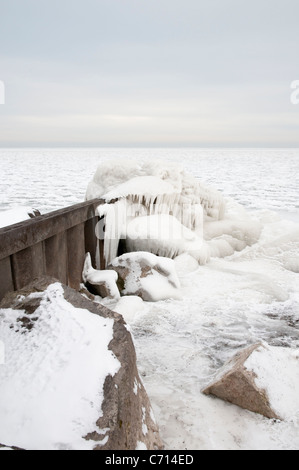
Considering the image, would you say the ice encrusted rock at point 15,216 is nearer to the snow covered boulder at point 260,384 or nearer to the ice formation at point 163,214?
the ice formation at point 163,214

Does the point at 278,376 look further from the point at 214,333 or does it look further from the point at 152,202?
the point at 152,202

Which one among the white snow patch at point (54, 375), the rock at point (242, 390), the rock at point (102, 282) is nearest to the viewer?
the white snow patch at point (54, 375)

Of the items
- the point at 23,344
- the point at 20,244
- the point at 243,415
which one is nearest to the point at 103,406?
the point at 23,344

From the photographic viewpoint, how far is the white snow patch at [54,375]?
1.46 m

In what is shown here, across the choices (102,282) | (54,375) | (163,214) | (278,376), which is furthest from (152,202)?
(54,375)

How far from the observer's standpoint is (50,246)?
342 cm

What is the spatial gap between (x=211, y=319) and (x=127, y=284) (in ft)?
3.64

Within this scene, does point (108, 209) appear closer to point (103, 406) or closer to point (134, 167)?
point (134, 167)

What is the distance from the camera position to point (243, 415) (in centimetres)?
212

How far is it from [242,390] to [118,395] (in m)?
0.92

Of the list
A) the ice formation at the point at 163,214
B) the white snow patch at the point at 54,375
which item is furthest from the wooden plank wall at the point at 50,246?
the white snow patch at the point at 54,375

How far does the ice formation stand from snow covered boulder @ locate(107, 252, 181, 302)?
2.06 ft

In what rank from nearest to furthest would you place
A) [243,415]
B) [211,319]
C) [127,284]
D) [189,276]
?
[243,415]
[211,319]
[127,284]
[189,276]
